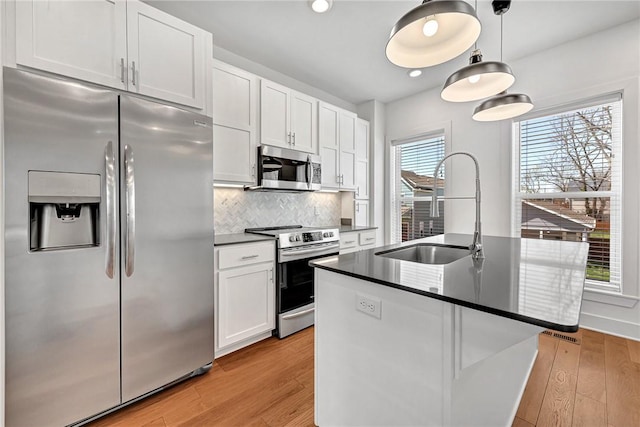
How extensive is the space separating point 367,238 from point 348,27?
91.8 inches

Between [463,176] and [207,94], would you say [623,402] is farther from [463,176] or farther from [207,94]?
[207,94]

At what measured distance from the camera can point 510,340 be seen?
34.1 inches

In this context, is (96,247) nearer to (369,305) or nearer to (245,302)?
(245,302)

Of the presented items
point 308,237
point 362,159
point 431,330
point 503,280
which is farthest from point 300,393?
point 362,159

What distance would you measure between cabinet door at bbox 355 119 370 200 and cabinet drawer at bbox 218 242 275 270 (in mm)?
1929

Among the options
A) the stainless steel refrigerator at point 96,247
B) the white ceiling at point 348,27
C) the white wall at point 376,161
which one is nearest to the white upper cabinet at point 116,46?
the stainless steel refrigerator at point 96,247

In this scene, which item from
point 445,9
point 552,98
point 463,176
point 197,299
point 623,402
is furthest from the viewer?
point 463,176

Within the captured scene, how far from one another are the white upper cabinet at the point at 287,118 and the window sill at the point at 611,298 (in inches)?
124

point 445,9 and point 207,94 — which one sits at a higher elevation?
point 207,94

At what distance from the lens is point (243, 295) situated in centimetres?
234

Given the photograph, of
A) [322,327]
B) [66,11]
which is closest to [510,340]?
[322,327]

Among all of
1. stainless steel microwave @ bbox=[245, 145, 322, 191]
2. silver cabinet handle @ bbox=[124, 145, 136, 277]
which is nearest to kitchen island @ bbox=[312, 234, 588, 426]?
silver cabinet handle @ bbox=[124, 145, 136, 277]

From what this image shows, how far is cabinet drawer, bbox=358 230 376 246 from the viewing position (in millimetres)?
3549

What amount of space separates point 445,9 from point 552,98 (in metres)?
2.72
